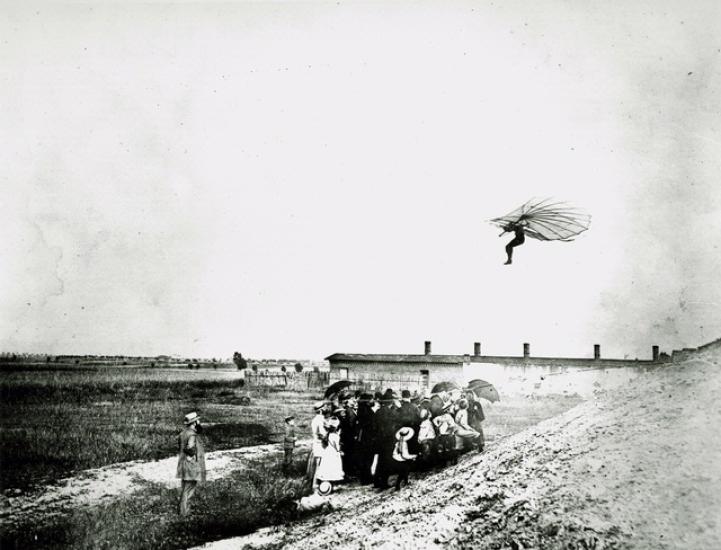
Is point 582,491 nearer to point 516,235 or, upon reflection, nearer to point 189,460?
point 516,235

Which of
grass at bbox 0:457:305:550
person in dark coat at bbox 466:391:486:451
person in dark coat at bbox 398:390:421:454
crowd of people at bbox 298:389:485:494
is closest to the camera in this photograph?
grass at bbox 0:457:305:550

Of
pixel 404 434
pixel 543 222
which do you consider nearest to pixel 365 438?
pixel 404 434

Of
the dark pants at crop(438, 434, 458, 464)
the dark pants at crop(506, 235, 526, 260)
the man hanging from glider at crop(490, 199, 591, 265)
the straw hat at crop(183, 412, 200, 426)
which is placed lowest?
the dark pants at crop(438, 434, 458, 464)

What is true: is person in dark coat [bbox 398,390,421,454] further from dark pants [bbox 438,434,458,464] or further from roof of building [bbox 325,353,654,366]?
roof of building [bbox 325,353,654,366]

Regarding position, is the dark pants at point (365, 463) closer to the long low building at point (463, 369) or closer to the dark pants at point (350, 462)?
the dark pants at point (350, 462)

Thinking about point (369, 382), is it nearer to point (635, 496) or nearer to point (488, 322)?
point (488, 322)

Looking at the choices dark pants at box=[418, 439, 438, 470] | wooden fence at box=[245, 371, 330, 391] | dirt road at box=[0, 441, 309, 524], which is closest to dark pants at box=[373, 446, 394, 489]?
dark pants at box=[418, 439, 438, 470]
